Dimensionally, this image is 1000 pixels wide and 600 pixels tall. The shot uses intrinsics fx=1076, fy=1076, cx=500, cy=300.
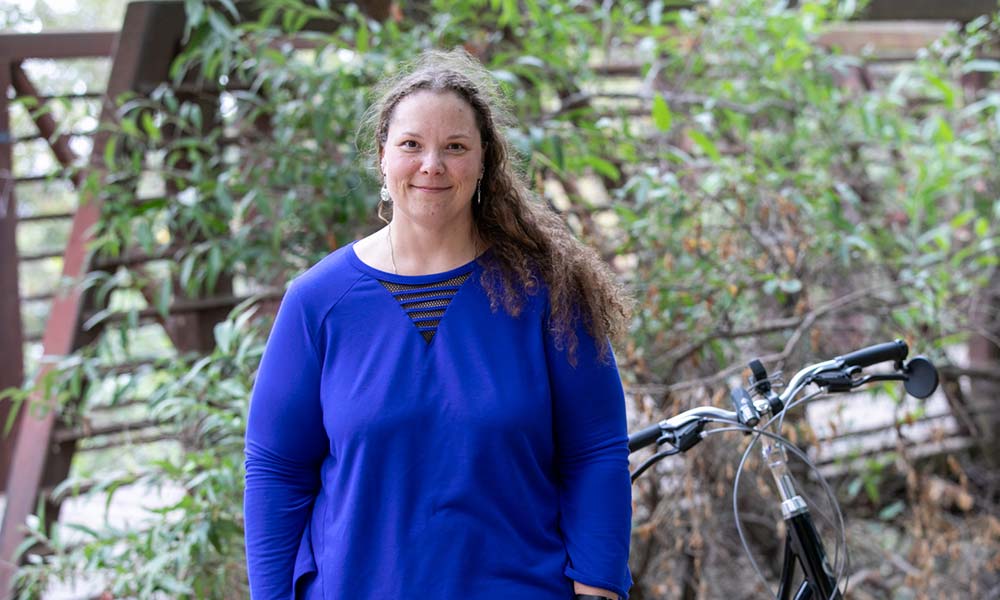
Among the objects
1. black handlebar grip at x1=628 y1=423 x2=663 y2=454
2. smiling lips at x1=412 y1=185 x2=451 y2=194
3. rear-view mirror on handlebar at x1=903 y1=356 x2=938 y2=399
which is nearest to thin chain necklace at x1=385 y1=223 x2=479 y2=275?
smiling lips at x1=412 y1=185 x2=451 y2=194

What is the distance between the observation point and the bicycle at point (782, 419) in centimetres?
199

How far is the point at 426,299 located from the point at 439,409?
184 mm

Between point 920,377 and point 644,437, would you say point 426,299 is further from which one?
point 920,377

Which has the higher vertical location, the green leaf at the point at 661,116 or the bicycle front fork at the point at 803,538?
the green leaf at the point at 661,116

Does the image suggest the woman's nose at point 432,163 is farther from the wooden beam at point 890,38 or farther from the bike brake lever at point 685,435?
the wooden beam at point 890,38

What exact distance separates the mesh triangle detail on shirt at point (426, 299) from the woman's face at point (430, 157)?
10 centimetres

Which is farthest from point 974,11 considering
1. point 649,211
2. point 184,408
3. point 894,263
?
point 184,408

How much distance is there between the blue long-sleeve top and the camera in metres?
1.61

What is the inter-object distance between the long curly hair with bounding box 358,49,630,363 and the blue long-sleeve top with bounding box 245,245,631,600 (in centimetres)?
2

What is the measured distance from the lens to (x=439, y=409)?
5.29ft

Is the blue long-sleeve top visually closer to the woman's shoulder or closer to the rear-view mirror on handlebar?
the woman's shoulder

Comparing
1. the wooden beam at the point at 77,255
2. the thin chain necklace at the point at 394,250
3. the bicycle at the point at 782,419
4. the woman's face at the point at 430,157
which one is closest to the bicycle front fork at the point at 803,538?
the bicycle at the point at 782,419

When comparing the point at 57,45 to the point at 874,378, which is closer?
the point at 874,378

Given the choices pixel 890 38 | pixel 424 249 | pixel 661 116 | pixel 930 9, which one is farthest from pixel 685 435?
pixel 890 38
